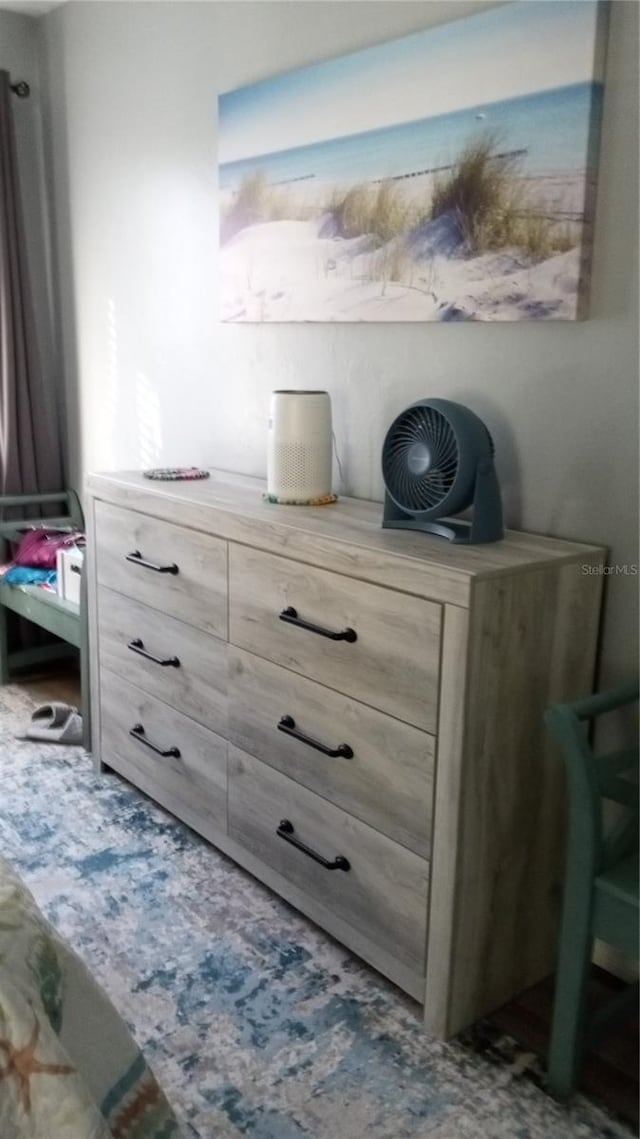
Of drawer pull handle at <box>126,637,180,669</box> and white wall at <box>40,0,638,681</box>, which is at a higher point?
white wall at <box>40,0,638,681</box>

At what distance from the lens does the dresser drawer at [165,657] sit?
Answer: 7.30 feet

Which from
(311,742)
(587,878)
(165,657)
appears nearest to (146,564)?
(165,657)

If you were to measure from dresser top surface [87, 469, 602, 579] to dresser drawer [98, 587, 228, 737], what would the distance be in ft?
0.92

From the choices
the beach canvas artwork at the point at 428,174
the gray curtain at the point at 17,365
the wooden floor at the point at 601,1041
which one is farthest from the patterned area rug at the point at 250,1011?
the gray curtain at the point at 17,365

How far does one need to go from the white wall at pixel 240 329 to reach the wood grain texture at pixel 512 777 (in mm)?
143

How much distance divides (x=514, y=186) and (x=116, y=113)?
1.80 meters

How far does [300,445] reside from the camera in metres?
2.13

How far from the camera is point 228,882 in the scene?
2230 millimetres

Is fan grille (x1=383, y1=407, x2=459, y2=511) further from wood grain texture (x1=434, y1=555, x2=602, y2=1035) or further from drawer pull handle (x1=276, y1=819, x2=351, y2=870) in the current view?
drawer pull handle (x1=276, y1=819, x2=351, y2=870)

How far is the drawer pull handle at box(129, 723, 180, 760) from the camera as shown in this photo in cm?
242

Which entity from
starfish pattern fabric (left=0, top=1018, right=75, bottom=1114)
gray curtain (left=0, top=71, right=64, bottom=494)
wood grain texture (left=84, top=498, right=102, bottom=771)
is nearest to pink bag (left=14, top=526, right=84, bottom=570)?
gray curtain (left=0, top=71, right=64, bottom=494)

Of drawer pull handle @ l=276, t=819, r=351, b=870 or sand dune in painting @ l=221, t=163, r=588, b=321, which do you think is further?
drawer pull handle @ l=276, t=819, r=351, b=870

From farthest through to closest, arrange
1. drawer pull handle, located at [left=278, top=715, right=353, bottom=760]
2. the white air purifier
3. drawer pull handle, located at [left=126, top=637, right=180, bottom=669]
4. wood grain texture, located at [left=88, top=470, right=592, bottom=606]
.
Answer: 1. drawer pull handle, located at [left=126, top=637, right=180, bottom=669]
2. the white air purifier
3. drawer pull handle, located at [left=278, top=715, right=353, bottom=760]
4. wood grain texture, located at [left=88, top=470, right=592, bottom=606]

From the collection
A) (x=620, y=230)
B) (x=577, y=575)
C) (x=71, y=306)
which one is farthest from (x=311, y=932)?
(x=71, y=306)
